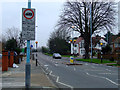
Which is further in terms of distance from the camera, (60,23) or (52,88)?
(60,23)

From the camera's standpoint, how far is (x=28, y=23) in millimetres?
8234

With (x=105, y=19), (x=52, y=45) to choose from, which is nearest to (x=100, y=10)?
(x=105, y=19)

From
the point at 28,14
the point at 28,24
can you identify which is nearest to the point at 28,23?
the point at 28,24

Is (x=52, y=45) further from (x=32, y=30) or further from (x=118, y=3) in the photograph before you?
(x=32, y=30)

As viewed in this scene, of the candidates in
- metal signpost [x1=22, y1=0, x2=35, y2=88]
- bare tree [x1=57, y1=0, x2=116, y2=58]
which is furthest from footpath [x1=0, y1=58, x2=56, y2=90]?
bare tree [x1=57, y1=0, x2=116, y2=58]

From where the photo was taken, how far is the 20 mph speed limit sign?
323 inches

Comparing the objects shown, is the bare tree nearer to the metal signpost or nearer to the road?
the road

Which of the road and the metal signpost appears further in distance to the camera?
the road

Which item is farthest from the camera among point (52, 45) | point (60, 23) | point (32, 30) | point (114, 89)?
point (52, 45)

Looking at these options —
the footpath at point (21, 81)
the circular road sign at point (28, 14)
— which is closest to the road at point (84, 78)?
the footpath at point (21, 81)

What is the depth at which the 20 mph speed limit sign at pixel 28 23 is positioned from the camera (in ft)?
26.9

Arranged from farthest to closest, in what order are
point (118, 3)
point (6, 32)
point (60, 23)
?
point (6, 32) < point (60, 23) < point (118, 3)

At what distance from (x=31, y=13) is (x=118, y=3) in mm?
33354

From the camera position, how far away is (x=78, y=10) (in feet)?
138
